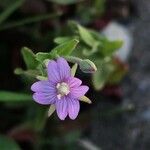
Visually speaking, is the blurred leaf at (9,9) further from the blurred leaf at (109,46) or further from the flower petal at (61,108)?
the flower petal at (61,108)

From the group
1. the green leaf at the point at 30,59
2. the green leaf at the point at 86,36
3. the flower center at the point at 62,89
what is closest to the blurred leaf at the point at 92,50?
the green leaf at the point at 86,36

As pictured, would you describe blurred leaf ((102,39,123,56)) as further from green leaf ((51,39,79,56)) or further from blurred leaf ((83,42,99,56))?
green leaf ((51,39,79,56))

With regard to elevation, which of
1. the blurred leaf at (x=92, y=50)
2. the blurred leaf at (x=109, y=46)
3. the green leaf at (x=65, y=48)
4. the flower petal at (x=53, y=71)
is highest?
the blurred leaf at (x=109, y=46)

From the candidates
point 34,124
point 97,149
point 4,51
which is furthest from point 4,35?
point 97,149

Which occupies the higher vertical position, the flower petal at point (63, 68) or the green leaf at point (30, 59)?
the green leaf at point (30, 59)

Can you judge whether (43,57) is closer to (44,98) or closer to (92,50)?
(44,98)

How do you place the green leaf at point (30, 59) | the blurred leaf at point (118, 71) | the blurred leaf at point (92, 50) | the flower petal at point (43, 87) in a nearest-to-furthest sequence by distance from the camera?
the flower petal at point (43, 87), the green leaf at point (30, 59), the blurred leaf at point (92, 50), the blurred leaf at point (118, 71)

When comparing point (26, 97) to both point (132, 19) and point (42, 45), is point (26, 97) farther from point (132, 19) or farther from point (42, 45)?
point (132, 19)
